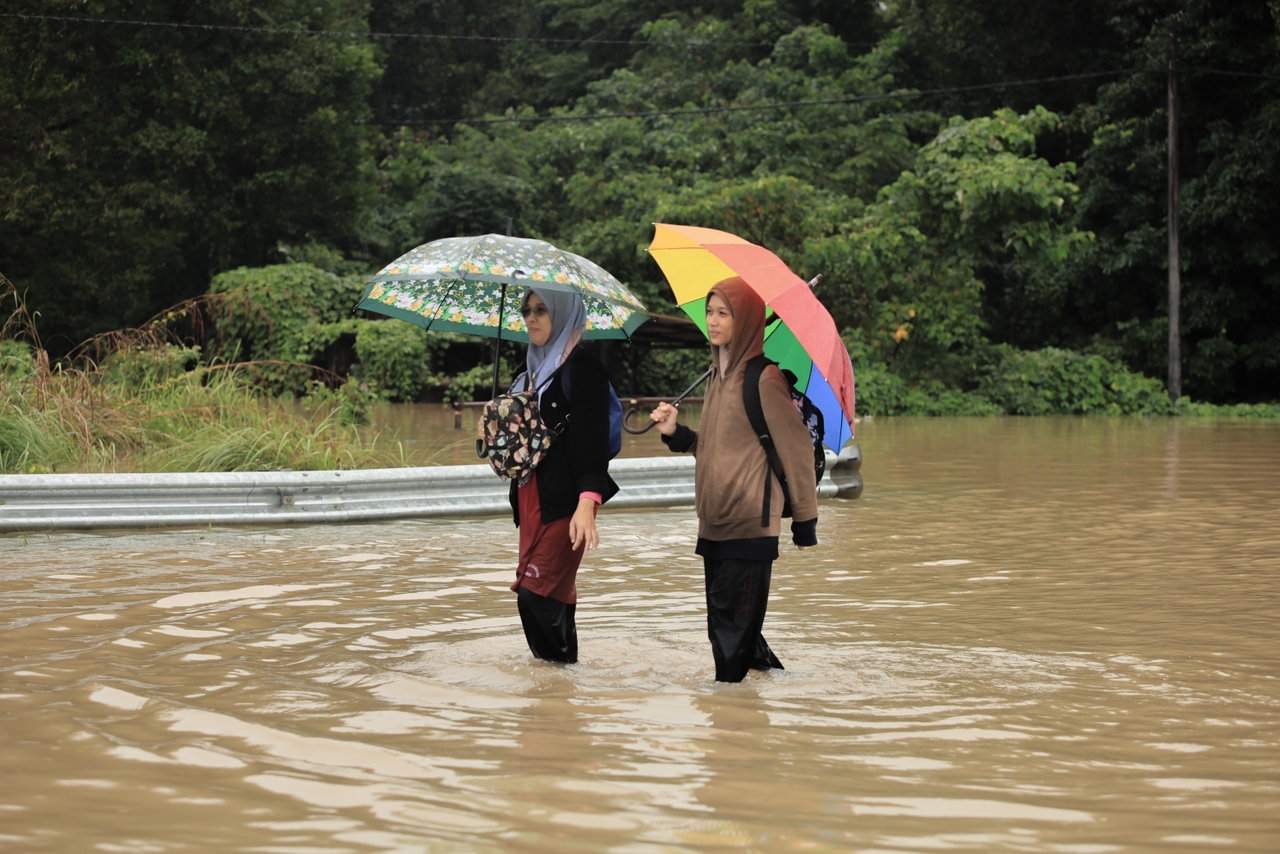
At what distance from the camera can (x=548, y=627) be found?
6.05m

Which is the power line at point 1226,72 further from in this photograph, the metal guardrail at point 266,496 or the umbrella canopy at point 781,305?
the umbrella canopy at point 781,305

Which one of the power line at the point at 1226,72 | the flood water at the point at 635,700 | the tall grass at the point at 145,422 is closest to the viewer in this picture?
the flood water at the point at 635,700

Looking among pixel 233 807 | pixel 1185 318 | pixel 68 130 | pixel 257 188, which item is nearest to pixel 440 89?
pixel 257 188

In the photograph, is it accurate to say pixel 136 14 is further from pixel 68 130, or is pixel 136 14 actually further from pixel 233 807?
pixel 233 807

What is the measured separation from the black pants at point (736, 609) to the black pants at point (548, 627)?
2.18 ft

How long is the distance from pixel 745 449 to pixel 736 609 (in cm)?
63

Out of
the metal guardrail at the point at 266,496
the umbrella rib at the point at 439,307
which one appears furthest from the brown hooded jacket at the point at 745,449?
the metal guardrail at the point at 266,496

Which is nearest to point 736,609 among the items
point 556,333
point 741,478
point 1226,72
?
point 741,478

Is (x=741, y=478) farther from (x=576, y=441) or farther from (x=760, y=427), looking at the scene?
(x=576, y=441)

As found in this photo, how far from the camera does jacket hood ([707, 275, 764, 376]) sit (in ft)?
18.8

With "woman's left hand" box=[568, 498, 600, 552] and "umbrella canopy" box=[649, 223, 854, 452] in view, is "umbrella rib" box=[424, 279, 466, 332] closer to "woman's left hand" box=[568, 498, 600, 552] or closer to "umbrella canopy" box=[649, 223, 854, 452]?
"umbrella canopy" box=[649, 223, 854, 452]

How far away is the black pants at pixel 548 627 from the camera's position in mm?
6004

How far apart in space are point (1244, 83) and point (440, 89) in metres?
30.5

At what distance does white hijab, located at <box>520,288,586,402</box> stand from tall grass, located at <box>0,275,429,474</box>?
6655 mm
